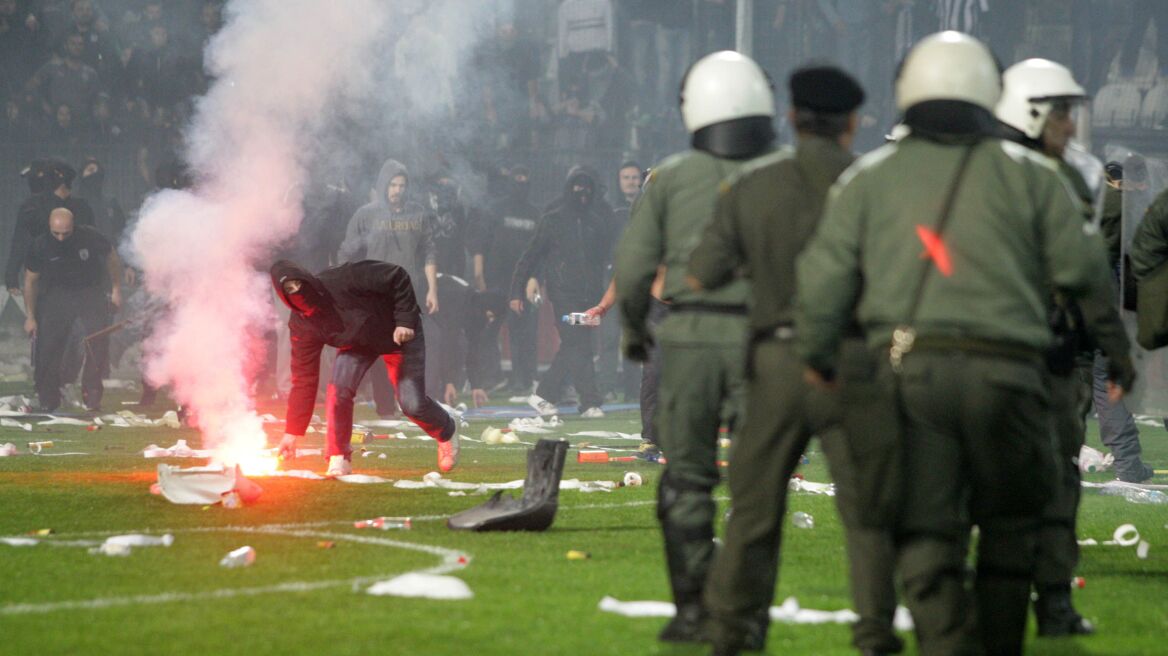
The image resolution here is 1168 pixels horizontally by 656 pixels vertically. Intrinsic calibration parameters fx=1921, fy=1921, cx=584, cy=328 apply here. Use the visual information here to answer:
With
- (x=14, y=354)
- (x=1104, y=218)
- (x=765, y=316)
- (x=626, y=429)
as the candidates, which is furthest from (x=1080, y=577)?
(x=14, y=354)

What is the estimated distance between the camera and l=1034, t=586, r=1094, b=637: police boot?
23.3 feet

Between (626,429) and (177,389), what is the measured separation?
4549mm

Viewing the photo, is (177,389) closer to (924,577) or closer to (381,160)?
(381,160)

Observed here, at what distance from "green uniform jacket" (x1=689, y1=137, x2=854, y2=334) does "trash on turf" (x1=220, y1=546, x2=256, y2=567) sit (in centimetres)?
317

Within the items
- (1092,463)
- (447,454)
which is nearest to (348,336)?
(447,454)

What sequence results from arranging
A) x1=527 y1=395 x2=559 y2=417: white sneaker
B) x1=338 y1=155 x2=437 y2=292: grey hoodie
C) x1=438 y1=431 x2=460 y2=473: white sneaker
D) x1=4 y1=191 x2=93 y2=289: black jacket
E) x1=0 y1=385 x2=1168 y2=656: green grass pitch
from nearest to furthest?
x1=0 y1=385 x2=1168 y2=656: green grass pitch, x1=438 y1=431 x2=460 y2=473: white sneaker, x1=338 y1=155 x2=437 y2=292: grey hoodie, x1=4 y1=191 x2=93 y2=289: black jacket, x1=527 y1=395 x2=559 y2=417: white sneaker

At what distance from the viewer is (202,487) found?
36.5ft

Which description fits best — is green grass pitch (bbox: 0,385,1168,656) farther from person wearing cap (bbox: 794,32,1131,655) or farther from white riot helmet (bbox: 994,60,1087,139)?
white riot helmet (bbox: 994,60,1087,139)

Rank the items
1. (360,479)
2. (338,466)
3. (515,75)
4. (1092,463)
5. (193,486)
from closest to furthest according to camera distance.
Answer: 1. (193,486)
2. (360,479)
3. (338,466)
4. (1092,463)
5. (515,75)

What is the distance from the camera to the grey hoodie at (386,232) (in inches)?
790

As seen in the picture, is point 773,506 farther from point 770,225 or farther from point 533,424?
point 533,424

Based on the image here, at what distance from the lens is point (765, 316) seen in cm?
598

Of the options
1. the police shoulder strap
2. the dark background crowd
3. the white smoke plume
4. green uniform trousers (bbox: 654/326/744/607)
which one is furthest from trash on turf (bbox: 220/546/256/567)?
the dark background crowd

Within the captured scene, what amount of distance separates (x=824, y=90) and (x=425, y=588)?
273 cm
